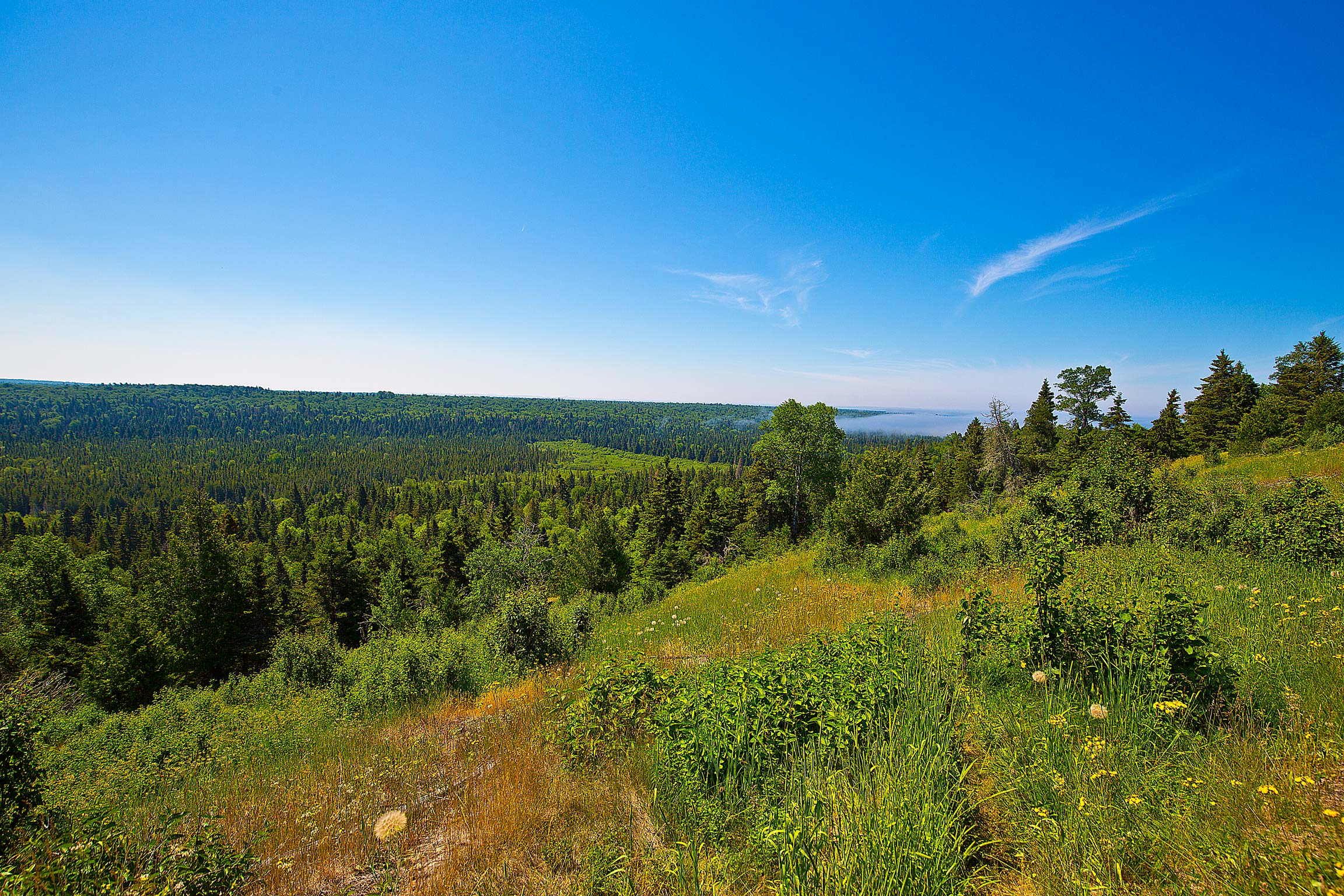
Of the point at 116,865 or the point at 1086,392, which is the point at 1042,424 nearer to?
the point at 1086,392

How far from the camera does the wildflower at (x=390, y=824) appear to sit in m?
4.06

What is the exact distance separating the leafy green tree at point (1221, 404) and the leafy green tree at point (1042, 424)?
862 centimetres

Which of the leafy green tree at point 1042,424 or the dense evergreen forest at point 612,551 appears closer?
the dense evergreen forest at point 612,551

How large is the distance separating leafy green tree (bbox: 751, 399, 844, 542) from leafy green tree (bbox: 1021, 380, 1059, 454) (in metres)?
18.4

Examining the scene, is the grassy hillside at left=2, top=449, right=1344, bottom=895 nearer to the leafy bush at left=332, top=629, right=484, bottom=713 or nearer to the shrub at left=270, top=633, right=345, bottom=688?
the leafy bush at left=332, top=629, right=484, bottom=713

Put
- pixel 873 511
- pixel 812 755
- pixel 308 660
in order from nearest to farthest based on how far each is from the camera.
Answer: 1. pixel 812 755
2. pixel 873 511
3. pixel 308 660

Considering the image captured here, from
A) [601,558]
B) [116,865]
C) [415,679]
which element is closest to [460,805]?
[116,865]

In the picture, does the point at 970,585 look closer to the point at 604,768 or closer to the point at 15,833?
the point at 604,768

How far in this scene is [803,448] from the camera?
3344cm

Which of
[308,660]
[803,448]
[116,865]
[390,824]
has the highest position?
[803,448]

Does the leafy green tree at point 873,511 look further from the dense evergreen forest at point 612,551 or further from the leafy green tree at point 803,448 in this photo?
the leafy green tree at point 803,448

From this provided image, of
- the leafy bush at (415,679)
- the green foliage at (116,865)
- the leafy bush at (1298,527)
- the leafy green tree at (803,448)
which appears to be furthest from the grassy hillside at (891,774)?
the leafy green tree at (803,448)

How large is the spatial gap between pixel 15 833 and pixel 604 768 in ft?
13.7

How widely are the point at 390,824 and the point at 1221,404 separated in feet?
179
